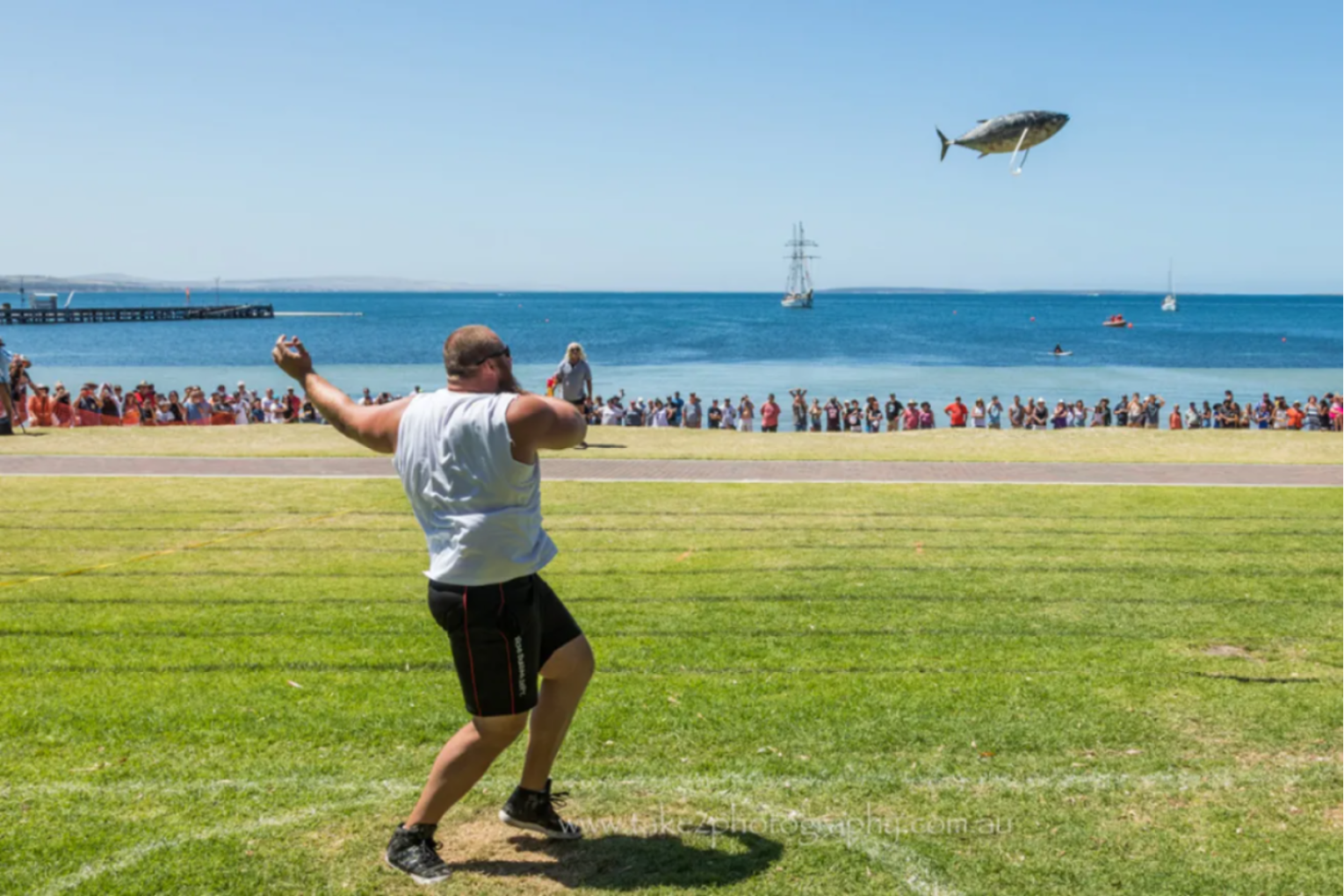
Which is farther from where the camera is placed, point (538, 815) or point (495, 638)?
point (538, 815)

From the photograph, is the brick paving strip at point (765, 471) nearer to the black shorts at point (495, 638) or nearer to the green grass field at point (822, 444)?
the green grass field at point (822, 444)

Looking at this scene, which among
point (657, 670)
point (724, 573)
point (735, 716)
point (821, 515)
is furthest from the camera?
point (821, 515)

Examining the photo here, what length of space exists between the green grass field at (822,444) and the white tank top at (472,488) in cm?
1271

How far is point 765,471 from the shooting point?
50.5ft

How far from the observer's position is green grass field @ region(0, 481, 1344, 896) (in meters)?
4.30

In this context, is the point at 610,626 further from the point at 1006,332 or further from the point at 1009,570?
the point at 1006,332

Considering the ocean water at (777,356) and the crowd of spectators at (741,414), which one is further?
A: the ocean water at (777,356)

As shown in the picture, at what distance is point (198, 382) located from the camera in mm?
65125

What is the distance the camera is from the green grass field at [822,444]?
17.0 m

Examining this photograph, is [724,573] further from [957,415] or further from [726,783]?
[957,415]

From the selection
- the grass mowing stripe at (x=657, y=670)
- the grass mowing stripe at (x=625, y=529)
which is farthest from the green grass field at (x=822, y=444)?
the grass mowing stripe at (x=657, y=670)

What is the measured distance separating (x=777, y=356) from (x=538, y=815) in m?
88.3

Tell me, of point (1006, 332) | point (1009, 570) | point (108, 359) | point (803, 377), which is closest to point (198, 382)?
point (108, 359)

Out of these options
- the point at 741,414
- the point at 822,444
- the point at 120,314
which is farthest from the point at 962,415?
the point at 120,314
